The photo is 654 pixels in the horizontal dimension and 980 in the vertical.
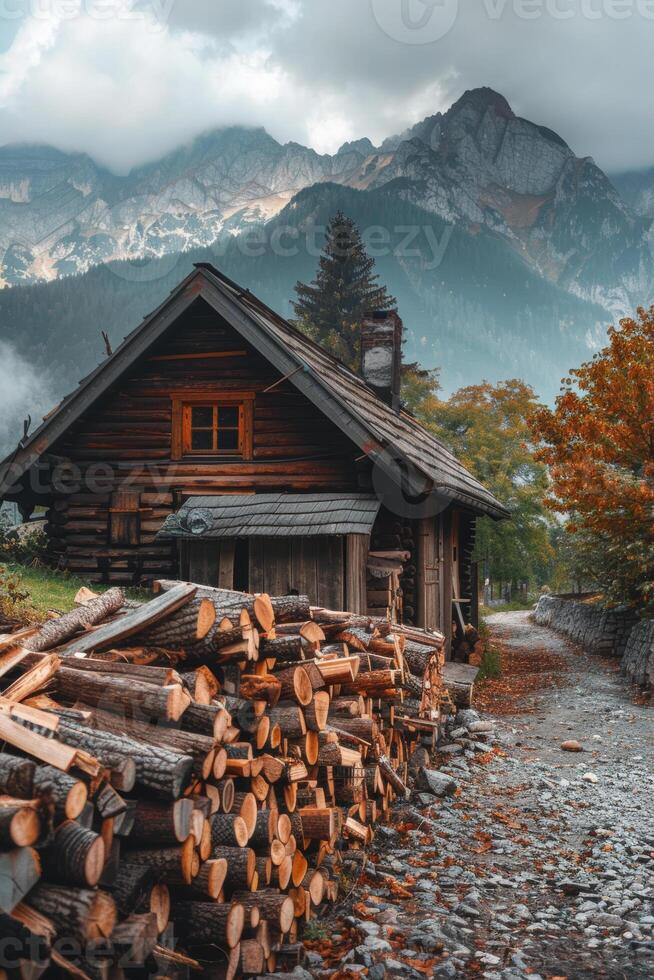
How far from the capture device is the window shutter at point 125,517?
13828 millimetres

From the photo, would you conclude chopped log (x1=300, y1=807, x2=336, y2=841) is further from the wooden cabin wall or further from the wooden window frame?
the wooden window frame

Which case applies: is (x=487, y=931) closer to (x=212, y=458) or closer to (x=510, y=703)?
(x=510, y=703)

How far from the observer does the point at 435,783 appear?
7.57m

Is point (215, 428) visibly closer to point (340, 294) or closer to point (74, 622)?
point (74, 622)

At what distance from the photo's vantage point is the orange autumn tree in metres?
16.8

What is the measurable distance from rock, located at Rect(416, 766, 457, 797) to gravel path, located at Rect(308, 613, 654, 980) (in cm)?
7

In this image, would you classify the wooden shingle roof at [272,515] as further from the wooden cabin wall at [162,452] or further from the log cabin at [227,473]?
the wooden cabin wall at [162,452]

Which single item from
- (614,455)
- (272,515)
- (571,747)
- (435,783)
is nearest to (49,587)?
(272,515)

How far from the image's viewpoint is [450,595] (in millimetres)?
15672

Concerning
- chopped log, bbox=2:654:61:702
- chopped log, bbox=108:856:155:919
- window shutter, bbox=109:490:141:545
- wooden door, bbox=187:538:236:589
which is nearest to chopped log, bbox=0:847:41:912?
chopped log, bbox=108:856:155:919

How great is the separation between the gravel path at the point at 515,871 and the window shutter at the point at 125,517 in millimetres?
6560

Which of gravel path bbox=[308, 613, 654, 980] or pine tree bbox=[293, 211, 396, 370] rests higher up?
pine tree bbox=[293, 211, 396, 370]

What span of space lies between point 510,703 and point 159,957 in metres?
10.8

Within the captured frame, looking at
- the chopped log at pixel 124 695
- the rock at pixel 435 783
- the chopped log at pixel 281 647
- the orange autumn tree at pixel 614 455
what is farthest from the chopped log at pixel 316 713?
the orange autumn tree at pixel 614 455
